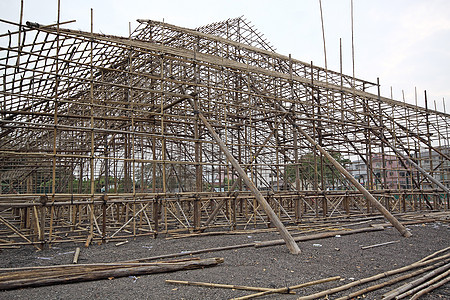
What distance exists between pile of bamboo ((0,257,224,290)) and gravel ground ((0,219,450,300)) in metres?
0.11

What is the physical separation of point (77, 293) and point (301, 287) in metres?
3.42

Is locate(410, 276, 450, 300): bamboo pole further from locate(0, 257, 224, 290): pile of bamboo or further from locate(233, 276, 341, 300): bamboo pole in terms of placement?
locate(0, 257, 224, 290): pile of bamboo

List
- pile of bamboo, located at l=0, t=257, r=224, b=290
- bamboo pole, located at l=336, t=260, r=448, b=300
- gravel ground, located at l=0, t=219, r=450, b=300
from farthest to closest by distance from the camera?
pile of bamboo, located at l=0, t=257, r=224, b=290, gravel ground, located at l=0, t=219, r=450, b=300, bamboo pole, located at l=336, t=260, r=448, b=300

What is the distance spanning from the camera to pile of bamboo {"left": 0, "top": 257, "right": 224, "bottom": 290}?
210 inches

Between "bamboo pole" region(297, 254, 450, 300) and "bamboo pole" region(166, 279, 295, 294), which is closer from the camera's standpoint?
"bamboo pole" region(297, 254, 450, 300)

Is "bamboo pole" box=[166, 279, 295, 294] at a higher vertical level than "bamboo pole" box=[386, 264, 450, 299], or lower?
higher

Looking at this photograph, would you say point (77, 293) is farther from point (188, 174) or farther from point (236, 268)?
point (188, 174)

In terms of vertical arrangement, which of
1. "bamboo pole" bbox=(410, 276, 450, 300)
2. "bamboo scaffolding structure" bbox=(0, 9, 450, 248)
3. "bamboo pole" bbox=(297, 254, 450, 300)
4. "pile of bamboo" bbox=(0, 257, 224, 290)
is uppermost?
"bamboo scaffolding structure" bbox=(0, 9, 450, 248)

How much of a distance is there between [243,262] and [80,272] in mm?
3139

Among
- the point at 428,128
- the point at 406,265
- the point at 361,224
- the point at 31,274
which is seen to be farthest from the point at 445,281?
Answer: the point at 428,128

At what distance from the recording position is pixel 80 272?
5.79m

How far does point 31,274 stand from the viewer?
5621 millimetres

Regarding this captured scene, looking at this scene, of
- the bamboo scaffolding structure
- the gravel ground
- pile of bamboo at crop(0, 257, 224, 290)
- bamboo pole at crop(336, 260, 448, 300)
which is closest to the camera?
bamboo pole at crop(336, 260, 448, 300)

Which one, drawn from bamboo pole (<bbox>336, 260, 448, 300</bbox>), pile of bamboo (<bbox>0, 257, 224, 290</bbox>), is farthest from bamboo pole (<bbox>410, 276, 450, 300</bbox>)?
pile of bamboo (<bbox>0, 257, 224, 290</bbox>)
